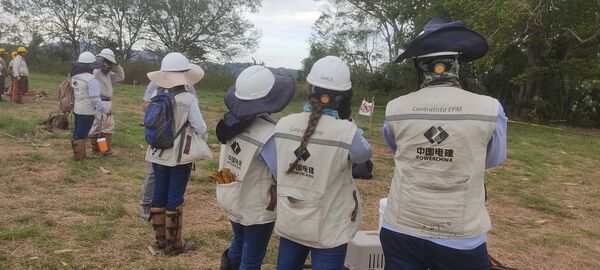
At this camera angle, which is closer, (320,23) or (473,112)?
(473,112)

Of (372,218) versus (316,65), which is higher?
(316,65)

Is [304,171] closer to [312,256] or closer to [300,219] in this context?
[300,219]

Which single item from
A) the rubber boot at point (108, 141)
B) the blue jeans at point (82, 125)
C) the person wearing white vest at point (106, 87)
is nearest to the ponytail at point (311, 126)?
the person wearing white vest at point (106, 87)

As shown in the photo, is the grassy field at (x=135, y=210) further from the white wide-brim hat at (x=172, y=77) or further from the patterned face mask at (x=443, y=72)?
the patterned face mask at (x=443, y=72)

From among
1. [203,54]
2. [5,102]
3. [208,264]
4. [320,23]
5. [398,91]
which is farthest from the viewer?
[203,54]

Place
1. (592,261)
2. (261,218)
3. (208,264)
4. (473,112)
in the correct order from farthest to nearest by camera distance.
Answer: (592,261) → (208,264) → (261,218) → (473,112)

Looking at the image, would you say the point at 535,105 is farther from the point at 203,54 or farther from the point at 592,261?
the point at 203,54

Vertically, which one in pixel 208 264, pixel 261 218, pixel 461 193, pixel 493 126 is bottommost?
pixel 208 264

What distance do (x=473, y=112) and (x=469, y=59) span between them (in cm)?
34

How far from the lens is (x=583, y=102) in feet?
66.8

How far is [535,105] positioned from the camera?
2119 centimetres

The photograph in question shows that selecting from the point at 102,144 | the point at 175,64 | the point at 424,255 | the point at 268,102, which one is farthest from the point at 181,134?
the point at 102,144

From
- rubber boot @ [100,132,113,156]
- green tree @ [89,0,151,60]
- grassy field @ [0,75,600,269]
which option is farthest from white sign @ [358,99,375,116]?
green tree @ [89,0,151,60]

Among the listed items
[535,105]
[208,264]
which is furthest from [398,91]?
[208,264]
